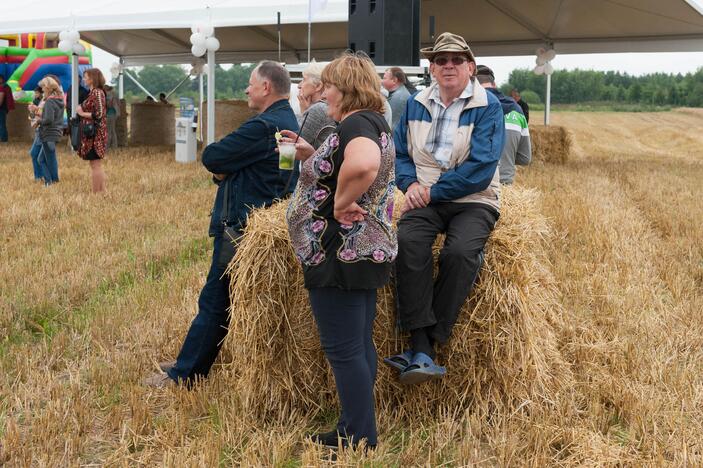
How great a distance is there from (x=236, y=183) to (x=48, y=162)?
7746mm

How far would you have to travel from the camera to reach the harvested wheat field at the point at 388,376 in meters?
2.96

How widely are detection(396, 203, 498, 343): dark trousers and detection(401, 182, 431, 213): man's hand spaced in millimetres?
136

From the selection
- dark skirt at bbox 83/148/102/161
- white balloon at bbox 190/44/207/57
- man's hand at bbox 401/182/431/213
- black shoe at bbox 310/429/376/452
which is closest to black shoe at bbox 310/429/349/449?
black shoe at bbox 310/429/376/452

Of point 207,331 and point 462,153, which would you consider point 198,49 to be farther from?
point 462,153

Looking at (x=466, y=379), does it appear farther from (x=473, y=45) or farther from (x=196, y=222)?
(x=473, y=45)

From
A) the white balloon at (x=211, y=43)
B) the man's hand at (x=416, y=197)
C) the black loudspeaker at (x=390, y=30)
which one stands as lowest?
A: the man's hand at (x=416, y=197)

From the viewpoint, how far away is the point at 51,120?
33.3ft

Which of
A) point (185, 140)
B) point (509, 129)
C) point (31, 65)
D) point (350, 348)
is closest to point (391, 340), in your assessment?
point (350, 348)

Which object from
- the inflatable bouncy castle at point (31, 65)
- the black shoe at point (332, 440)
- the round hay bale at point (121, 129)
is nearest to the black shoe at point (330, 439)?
the black shoe at point (332, 440)

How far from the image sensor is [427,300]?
10.6 ft

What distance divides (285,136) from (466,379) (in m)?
1.30

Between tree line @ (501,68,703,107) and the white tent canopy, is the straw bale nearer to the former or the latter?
the white tent canopy

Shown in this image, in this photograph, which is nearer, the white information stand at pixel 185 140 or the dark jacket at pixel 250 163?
the dark jacket at pixel 250 163

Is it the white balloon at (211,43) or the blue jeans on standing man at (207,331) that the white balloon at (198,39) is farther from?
the blue jeans on standing man at (207,331)
